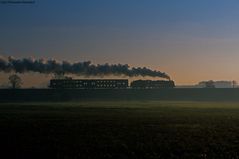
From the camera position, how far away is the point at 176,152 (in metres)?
29.1

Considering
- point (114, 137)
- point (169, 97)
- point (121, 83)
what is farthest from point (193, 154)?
point (121, 83)

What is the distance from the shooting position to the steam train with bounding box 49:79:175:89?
186 m

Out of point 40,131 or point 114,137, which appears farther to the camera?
point 40,131

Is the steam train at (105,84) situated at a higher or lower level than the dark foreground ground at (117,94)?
higher

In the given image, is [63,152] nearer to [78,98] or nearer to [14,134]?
[14,134]

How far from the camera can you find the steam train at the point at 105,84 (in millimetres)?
185750

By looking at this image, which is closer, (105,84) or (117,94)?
(117,94)

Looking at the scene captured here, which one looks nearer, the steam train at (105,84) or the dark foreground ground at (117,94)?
the dark foreground ground at (117,94)

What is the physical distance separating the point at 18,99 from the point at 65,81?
27.5 m

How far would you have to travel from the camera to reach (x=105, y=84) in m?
192

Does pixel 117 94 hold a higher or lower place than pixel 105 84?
lower

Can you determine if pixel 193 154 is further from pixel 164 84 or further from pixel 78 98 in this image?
pixel 164 84

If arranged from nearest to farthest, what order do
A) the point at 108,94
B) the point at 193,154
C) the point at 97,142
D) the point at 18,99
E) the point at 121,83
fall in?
the point at 193,154, the point at 97,142, the point at 18,99, the point at 108,94, the point at 121,83

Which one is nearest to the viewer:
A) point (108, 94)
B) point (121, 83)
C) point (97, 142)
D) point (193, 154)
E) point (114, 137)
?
point (193, 154)
